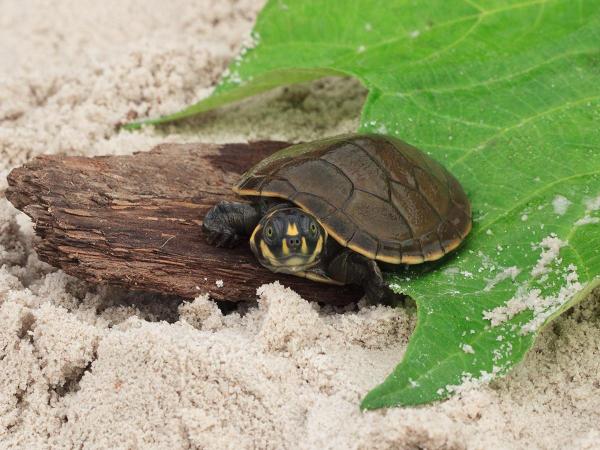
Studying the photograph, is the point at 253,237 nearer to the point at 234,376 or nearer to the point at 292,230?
the point at 292,230

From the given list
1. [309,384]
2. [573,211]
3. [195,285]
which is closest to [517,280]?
[573,211]

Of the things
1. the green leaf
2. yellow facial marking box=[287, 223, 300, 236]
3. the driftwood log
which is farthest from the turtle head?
the green leaf

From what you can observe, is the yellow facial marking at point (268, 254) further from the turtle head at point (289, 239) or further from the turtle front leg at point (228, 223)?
the turtle front leg at point (228, 223)

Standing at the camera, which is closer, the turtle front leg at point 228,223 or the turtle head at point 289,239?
the turtle head at point 289,239

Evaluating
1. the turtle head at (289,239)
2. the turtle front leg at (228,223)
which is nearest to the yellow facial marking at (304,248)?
the turtle head at (289,239)

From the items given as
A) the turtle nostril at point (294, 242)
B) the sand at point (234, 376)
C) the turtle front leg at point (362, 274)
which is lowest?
the sand at point (234, 376)

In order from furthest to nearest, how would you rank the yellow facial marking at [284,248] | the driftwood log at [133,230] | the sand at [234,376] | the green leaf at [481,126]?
1. the driftwood log at [133,230]
2. the yellow facial marking at [284,248]
3. the green leaf at [481,126]
4. the sand at [234,376]

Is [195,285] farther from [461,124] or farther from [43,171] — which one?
[461,124]

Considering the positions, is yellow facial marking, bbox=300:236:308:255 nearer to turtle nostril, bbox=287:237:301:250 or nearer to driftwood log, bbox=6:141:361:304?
turtle nostril, bbox=287:237:301:250
